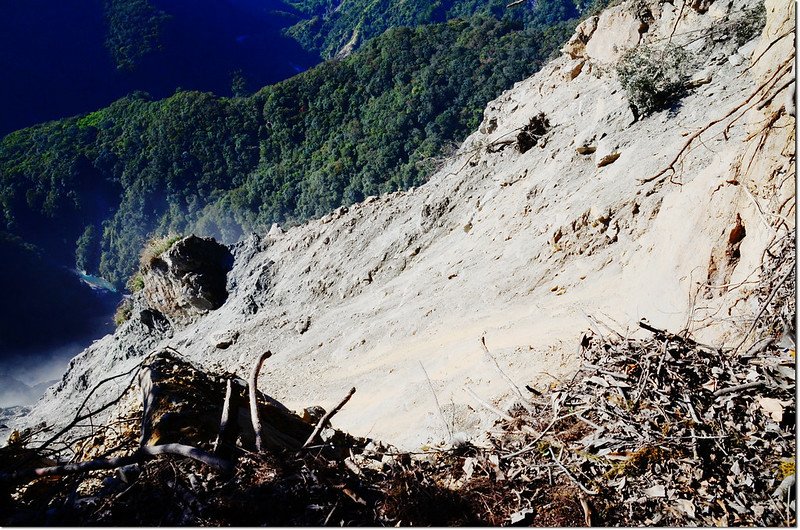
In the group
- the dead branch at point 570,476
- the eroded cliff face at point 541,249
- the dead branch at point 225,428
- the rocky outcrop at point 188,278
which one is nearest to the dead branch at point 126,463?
the dead branch at point 225,428

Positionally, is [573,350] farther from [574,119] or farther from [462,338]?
[574,119]

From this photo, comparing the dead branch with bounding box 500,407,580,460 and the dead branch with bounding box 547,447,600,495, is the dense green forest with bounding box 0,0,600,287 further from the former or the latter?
the dead branch with bounding box 547,447,600,495

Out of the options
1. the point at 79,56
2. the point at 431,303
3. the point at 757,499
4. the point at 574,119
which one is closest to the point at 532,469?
the point at 757,499

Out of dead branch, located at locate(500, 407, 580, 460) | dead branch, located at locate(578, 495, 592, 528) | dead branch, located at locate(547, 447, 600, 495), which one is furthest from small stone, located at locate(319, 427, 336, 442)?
dead branch, located at locate(578, 495, 592, 528)

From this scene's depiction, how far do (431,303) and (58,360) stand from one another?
39370mm

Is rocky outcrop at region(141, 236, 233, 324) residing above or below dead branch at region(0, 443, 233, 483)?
above

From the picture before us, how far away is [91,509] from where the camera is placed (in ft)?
7.67

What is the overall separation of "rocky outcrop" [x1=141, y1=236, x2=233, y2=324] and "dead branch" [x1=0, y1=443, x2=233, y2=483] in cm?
1507

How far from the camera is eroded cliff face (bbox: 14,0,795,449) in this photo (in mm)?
4180

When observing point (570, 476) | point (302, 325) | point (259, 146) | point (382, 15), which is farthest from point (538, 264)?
point (382, 15)

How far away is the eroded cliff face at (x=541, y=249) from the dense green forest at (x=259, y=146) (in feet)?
56.5

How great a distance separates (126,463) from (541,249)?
21.6 ft

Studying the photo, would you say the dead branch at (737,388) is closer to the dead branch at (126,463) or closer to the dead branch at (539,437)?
the dead branch at (539,437)

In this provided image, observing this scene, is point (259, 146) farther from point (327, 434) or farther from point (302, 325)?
point (327, 434)
